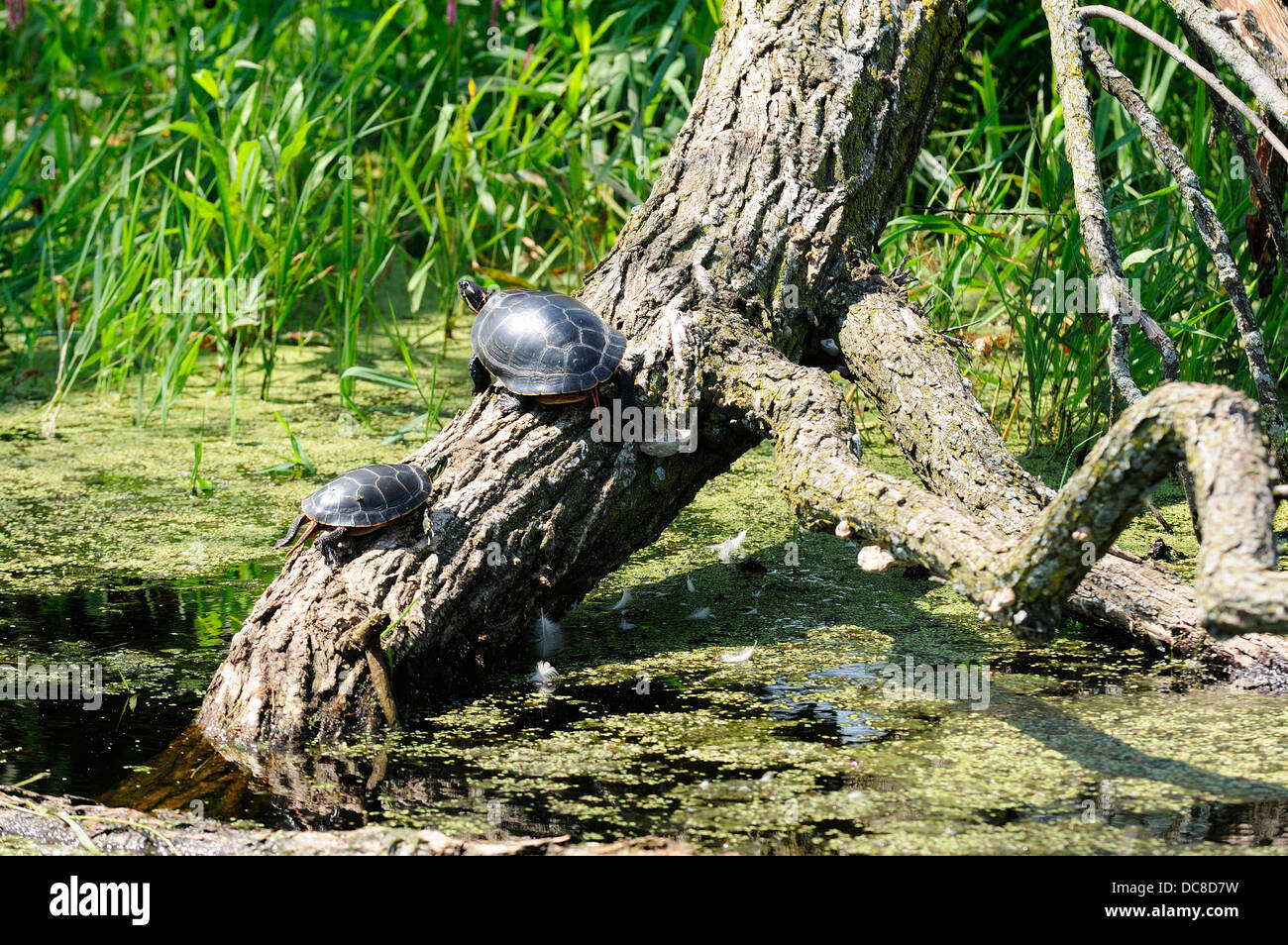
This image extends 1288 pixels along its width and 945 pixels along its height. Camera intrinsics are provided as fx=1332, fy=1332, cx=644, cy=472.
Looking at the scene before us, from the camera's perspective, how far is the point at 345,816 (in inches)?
77.5

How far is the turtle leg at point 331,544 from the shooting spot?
2428 mm

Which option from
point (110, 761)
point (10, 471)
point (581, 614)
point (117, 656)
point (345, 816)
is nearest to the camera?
point (345, 816)

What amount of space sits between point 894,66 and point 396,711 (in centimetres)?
180

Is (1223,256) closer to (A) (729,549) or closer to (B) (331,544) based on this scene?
(A) (729,549)

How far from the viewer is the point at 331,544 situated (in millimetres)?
2438

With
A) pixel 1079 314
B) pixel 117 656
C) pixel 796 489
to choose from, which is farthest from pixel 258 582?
pixel 1079 314

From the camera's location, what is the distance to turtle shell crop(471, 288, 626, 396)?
2.50 metres

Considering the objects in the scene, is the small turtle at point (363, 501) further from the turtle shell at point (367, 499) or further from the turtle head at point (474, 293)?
the turtle head at point (474, 293)

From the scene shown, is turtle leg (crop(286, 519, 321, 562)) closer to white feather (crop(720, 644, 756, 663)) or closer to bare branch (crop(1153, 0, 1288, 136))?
white feather (crop(720, 644, 756, 663))

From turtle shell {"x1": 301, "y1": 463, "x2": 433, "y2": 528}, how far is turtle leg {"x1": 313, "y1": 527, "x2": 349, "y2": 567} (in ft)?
0.19

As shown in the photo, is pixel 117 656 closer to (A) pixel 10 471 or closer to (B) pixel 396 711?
(B) pixel 396 711

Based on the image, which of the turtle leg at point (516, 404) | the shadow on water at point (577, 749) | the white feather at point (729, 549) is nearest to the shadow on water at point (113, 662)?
the shadow on water at point (577, 749)

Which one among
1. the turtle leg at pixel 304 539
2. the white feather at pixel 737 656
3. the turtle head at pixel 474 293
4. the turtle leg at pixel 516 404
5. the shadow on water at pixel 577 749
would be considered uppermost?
the turtle head at pixel 474 293

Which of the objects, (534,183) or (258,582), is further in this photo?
(534,183)
